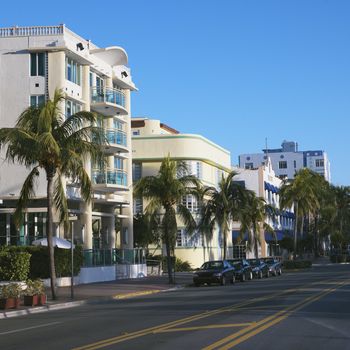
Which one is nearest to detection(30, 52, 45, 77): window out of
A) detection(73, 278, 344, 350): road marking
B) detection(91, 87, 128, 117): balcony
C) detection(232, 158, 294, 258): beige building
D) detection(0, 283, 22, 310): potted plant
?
detection(91, 87, 128, 117): balcony

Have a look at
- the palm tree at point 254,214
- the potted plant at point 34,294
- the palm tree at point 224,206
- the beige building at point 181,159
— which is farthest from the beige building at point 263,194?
the potted plant at point 34,294

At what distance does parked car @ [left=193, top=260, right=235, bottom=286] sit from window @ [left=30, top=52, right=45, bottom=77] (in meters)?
16.1

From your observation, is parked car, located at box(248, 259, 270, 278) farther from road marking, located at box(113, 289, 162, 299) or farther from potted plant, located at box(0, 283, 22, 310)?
potted plant, located at box(0, 283, 22, 310)

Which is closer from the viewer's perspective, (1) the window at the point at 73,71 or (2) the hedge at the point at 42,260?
(2) the hedge at the point at 42,260

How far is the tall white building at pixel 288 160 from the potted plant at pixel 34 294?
Answer: 134 metres

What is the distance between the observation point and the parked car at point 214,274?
117 feet

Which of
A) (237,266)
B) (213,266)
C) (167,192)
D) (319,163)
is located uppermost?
(319,163)

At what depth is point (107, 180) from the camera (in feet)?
144

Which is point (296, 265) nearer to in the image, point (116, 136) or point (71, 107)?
point (116, 136)

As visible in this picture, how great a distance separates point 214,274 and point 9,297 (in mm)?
15468

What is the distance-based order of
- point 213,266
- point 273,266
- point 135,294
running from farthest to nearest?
point 273,266 < point 213,266 < point 135,294

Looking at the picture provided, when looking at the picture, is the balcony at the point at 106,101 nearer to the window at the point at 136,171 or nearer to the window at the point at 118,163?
the window at the point at 118,163

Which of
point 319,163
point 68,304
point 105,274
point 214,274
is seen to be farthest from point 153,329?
point 319,163

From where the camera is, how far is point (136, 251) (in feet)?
155
